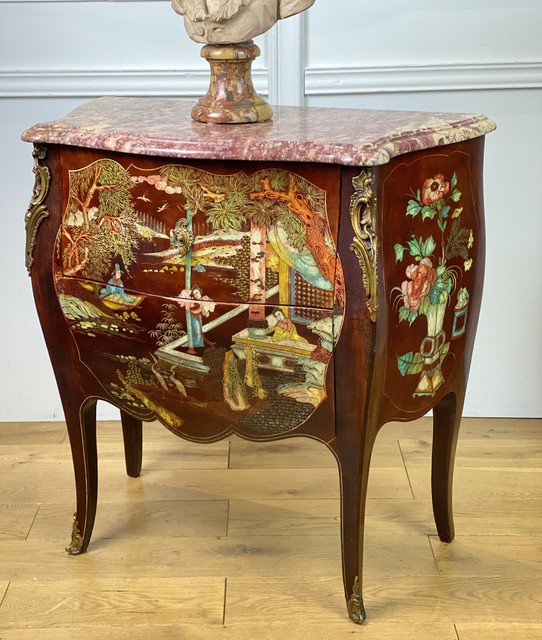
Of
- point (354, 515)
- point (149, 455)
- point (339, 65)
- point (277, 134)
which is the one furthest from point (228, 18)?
point (149, 455)

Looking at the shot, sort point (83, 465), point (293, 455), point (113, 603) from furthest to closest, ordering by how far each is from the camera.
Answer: point (293, 455), point (83, 465), point (113, 603)

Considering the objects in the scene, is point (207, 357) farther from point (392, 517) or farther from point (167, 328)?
point (392, 517)

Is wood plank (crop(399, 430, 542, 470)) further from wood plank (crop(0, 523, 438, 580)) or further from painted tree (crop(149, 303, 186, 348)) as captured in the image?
painted tree (crop(149, 303, 186, 348))

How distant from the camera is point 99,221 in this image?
5.68 feet

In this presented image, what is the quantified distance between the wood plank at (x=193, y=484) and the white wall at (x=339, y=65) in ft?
2.11

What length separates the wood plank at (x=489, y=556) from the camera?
6.42ft

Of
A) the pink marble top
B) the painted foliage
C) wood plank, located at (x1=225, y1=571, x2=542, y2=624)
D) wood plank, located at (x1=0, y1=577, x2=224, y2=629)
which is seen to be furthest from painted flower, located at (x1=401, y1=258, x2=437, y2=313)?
wood plank, located at (x1=0, y1=577, x2=224, y2=629)

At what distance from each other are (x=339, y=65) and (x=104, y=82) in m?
0.58

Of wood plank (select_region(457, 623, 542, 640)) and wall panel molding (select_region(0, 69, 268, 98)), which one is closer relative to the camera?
wood plank (select_region(457, 623, 542, 640))

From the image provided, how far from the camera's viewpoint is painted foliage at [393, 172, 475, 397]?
165 centimetres

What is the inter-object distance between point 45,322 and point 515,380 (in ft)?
4.40

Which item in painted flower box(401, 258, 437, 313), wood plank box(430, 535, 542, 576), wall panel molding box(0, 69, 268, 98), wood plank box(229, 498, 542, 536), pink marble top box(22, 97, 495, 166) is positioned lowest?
wood plank box(430, 535, 542, 576)

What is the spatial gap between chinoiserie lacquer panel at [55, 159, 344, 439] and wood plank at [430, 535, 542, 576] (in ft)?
1.68

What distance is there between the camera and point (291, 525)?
213 cm
